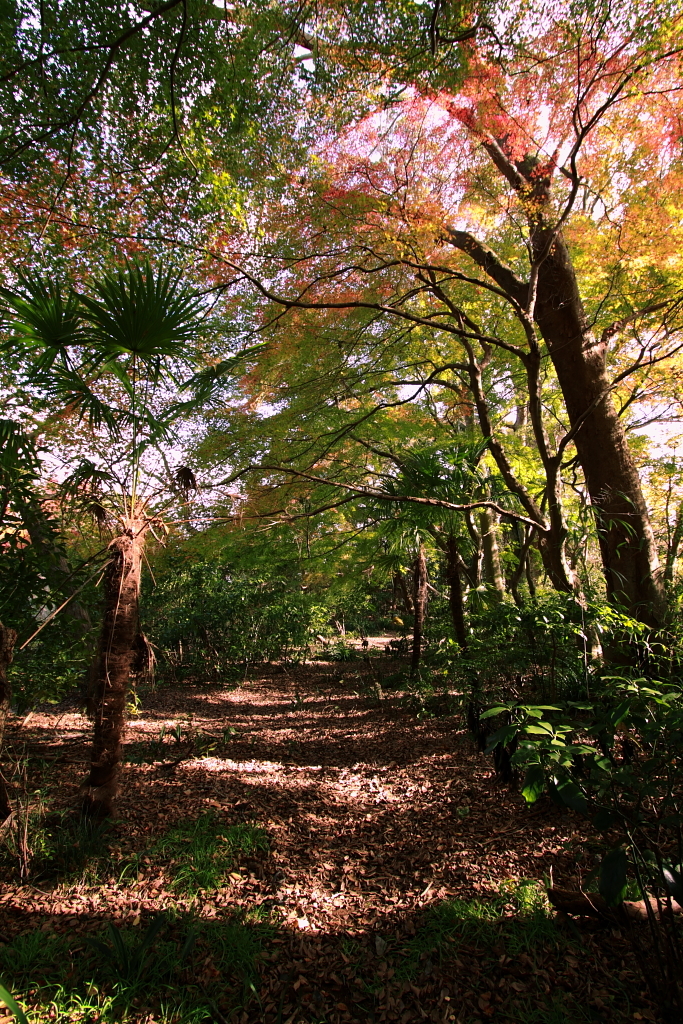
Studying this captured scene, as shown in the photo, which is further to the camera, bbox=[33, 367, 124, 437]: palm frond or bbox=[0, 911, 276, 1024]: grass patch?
bbox=[33, 367, 124, 437]: palm frond

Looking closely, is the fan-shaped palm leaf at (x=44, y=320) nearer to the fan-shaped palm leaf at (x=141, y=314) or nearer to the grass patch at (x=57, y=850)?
the fan-shaped palm leaf at (x=141, y=314)

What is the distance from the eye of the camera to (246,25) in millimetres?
3166

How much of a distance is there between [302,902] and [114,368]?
2.60 meters

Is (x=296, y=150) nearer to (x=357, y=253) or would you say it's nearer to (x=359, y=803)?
(x=357, y=253)

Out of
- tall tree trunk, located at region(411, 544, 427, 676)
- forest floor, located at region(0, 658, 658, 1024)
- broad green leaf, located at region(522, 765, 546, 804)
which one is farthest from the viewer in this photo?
tall tree trunk, located at region(411, 544, 427, 676)

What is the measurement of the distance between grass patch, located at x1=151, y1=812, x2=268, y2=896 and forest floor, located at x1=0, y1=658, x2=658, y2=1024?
0.01 meters

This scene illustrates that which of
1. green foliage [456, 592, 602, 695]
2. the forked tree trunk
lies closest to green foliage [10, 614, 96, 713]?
the forked tree trunk

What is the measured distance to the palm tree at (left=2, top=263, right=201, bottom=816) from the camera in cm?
150

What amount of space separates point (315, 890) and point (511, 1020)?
3.60 ft

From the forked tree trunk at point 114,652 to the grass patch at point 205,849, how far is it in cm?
45

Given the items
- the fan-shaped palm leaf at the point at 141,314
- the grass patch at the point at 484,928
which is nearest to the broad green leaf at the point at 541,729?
the grass patch at the point at 484,928

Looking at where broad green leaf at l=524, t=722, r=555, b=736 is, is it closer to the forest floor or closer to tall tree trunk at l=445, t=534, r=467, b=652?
the forest floor

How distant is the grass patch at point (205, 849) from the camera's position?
230 cm

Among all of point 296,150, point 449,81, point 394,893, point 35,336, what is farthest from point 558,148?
point 394,893
